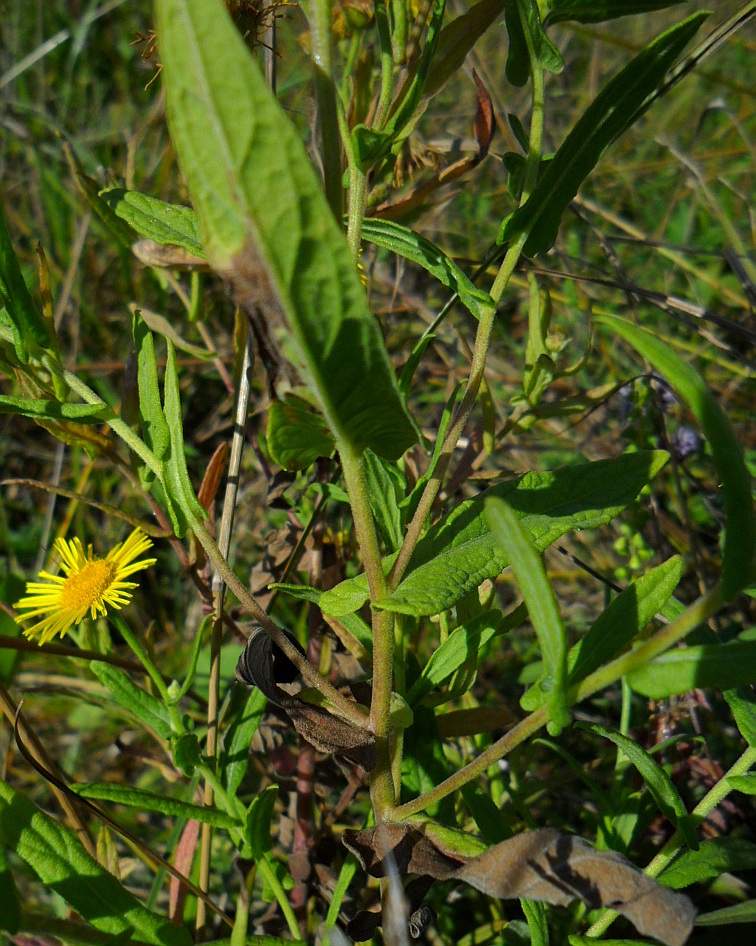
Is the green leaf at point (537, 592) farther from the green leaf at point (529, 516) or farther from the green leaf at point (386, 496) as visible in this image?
the green leaf at point (386, 496)

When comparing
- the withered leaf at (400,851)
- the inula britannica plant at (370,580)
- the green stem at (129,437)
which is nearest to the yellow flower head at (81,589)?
the inula britannica plant at (370,580)

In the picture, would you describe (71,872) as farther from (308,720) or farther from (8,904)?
(308,720)

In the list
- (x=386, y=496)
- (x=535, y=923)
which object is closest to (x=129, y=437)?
(x=386, y=496)

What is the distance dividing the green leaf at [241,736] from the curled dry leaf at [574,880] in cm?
30

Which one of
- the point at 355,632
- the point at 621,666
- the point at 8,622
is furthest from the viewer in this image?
the point at 8,622

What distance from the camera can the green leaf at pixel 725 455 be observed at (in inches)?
21.2

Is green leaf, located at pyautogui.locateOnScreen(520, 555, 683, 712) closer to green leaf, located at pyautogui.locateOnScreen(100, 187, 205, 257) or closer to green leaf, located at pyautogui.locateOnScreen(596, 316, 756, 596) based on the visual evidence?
green leaf, located at pyautogui.locateOnScreen(596, 316, 756, 596)

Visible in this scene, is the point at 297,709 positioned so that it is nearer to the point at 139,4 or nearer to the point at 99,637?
the point at 99,637

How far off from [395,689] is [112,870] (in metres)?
0.42

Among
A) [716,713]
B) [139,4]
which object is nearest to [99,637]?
[716,713]

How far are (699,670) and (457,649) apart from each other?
1.04 feet

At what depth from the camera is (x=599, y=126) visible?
688mm

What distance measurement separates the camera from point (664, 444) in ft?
4.55

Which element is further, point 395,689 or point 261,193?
point 395,689
